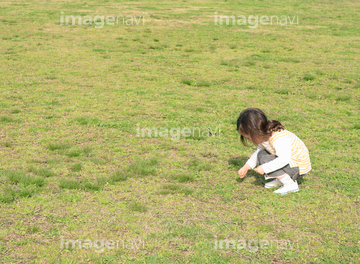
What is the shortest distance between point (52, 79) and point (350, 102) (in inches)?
263

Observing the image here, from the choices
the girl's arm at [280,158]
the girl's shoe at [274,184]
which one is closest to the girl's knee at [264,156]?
the girl's arm at [280,158]

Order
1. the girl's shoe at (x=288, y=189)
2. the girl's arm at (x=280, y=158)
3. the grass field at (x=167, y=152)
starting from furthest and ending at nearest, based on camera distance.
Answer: the girl's shoe at (x=288, y=189)
the girl's arm at (x=280, y=158)
the grass field at (x=167, y=152)

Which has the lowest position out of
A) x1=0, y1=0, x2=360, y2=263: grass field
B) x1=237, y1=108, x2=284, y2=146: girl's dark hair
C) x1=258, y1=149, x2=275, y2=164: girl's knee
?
x1=0, y1=0, x2=360, y2=263: grass field

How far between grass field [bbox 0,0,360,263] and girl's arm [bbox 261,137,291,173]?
1.20 feet

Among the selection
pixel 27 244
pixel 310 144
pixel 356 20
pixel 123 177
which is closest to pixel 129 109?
pixel 123 177

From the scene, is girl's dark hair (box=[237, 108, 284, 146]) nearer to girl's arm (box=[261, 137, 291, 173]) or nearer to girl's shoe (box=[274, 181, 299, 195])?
girl's arm (box=[261, 137, 291, 173])

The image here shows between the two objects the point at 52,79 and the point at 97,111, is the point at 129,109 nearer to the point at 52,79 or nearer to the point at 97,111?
the point at 97,111

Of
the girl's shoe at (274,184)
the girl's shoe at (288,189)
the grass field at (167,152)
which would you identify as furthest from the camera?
the girl's shoe at (274,184)

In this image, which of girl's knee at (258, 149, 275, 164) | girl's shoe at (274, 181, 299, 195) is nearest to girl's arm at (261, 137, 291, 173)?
girl's knee at (258, 149, 275, 164)

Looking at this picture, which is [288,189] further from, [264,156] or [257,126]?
[257,126]

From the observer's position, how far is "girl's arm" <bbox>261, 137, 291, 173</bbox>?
15.8 feet

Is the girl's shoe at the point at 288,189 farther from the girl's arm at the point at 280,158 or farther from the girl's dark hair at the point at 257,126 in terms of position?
the girl's dark hair at the point at 257,126

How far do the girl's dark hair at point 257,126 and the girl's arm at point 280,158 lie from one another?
175 mm

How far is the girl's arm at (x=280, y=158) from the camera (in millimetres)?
4820
